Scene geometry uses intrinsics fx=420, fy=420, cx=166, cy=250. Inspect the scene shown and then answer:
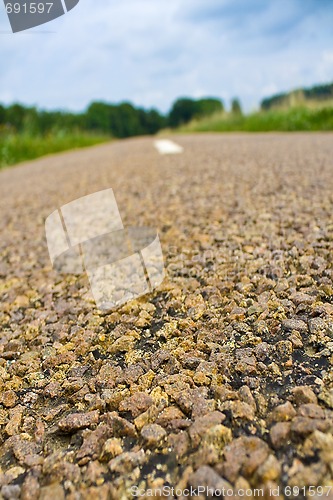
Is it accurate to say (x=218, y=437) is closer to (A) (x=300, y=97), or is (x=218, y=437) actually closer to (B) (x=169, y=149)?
(B) (x=169, y=149)

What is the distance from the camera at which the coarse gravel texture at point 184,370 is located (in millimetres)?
565

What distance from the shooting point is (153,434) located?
2.07 ft

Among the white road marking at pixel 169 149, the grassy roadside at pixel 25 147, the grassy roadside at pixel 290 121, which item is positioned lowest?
the grassy roadside at pixel 290 121

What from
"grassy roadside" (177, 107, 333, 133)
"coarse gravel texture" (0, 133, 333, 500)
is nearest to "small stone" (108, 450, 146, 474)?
"coarse gravel texture" (0, 133, 333, 500)

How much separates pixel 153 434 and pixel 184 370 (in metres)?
0.16

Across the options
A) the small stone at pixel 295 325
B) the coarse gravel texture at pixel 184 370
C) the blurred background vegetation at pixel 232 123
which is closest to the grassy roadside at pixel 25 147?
the blurred background vegetation at pixel 232 123

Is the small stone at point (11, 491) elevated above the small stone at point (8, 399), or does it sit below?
below

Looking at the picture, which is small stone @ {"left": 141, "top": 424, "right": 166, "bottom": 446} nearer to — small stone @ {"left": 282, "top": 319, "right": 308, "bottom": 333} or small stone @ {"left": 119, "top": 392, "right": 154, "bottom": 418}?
small stone @ {"left": 119, "top": 392, "right": 154, "bottom": 418}

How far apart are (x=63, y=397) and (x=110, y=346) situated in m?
0.15

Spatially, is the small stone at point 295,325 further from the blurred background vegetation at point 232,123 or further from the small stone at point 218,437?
the blurred background vegetation at point 232,123

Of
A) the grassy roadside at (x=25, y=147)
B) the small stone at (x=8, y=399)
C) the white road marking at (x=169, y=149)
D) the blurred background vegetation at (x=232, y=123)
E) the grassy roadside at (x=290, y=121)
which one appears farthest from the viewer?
the blurred background vegetation at (x=232, y=123)

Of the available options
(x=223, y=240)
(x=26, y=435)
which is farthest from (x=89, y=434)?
(x=223, y=240)

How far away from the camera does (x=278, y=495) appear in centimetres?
50

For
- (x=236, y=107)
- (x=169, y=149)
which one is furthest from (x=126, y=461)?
(x=236, y=107)
